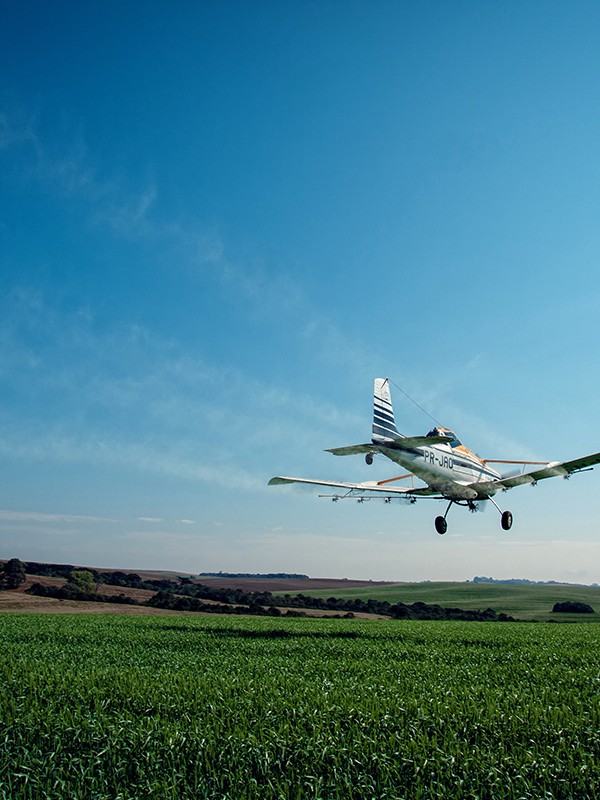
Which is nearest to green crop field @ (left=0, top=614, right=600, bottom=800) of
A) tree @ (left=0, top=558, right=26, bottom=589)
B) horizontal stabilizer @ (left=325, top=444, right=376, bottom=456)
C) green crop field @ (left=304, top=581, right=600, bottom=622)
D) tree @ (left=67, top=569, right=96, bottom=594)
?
horizontal stabilizer @ (left=325, top=444, right=376, bottom=456)

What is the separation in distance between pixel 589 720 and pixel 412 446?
55.7ft

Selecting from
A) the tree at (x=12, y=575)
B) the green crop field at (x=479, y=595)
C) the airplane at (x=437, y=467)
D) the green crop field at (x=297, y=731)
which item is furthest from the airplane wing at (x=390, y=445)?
the green crop field at (x=479, y=595)

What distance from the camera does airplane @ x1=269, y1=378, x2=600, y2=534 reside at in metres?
27.3

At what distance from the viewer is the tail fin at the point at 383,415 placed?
27797 millimetres

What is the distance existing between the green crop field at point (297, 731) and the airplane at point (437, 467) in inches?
437

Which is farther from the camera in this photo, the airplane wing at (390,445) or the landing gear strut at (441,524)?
the landing gear strut at (441,524)

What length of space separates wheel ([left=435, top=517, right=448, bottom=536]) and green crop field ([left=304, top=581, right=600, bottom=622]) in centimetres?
7197

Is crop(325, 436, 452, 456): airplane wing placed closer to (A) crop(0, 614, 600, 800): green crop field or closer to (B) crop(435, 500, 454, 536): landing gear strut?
(B) crop(435, 500, 454, 536): landing gear strut

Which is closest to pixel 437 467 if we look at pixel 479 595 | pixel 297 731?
pixel 297 731

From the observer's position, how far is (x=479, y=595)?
448 feet

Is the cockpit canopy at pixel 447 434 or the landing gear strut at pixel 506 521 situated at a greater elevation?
the cockpit canopy at pixel 447 434

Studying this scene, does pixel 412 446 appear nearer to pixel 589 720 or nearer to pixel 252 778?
pixel 589 720

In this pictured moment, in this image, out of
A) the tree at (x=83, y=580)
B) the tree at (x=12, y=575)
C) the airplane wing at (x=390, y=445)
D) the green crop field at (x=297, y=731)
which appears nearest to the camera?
the green crop field at (x=297, y=731)

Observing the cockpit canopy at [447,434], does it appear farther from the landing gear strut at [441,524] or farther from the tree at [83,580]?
the tree at [83,580]
